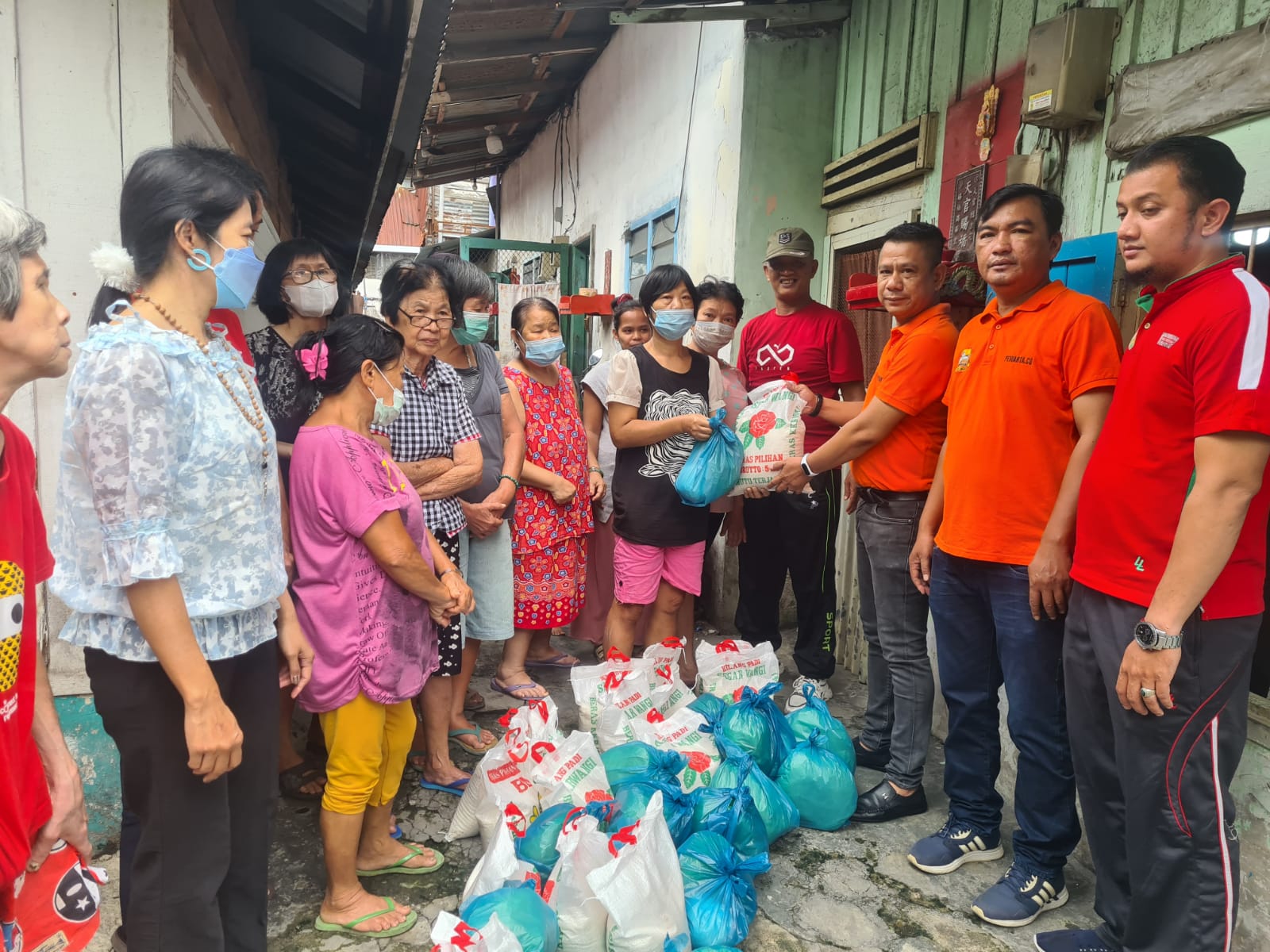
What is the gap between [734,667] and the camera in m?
3.28

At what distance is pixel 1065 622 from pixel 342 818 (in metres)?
2.06

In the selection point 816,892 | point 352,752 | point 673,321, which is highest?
point 673,321

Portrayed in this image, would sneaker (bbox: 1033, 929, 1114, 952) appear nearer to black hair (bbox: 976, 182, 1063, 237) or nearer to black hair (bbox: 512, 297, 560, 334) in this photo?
black hair (bbox: 976, 182, 1063, 237)

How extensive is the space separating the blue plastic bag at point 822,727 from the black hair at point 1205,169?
77.7 inches

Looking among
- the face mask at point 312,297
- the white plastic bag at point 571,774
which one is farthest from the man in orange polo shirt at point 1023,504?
the face mask at point 312,297

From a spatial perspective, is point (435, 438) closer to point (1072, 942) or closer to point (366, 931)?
point (366, 931)

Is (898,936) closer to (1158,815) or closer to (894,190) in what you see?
(1158,815)

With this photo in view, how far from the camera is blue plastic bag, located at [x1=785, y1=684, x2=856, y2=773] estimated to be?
9.51 feet

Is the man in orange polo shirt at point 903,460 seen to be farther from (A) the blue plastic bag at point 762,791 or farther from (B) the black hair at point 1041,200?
(B) the black hair at point 1041,200

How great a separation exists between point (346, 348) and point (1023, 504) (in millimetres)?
1931

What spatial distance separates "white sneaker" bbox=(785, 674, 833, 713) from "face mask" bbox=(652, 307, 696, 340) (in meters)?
1.59

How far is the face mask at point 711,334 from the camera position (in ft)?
12.3

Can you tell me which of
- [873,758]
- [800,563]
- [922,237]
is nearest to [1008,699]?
[873,758]

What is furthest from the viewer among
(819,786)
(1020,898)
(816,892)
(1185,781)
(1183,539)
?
(819,786)
